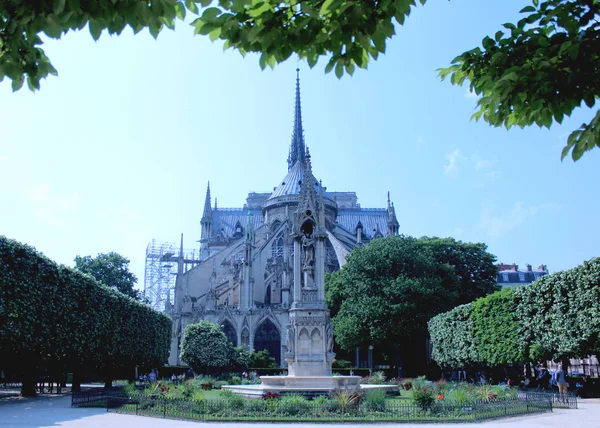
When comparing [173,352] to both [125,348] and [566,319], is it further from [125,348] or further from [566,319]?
[566,319]

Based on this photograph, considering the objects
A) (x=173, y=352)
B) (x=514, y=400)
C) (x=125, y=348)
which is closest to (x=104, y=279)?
(x=173, y=352)

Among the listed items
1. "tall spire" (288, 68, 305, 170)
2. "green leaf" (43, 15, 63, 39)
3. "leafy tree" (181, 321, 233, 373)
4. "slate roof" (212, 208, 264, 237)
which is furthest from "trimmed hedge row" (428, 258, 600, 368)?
"tall spire" (288, 68, 305, 170)

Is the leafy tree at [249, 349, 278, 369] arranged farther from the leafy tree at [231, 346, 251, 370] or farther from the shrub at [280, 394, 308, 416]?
the shrub at [280, 394, 308, 416]

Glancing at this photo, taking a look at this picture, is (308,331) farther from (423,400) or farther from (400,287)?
(400,287)

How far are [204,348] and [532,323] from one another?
26114 millimetres

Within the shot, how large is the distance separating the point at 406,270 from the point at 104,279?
38.3 m

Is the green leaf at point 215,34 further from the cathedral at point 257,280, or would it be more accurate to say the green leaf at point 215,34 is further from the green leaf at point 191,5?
the cathedral at point 257,280

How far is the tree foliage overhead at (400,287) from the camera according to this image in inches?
1791

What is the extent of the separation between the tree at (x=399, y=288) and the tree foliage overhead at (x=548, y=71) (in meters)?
39.4

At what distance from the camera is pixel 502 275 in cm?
9488

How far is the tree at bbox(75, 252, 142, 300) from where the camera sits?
69000 millimetres

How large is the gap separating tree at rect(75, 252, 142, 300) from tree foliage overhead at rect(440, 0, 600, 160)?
66.0 m

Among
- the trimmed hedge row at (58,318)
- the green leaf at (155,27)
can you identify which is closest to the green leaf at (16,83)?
the green leaf at (155,27)

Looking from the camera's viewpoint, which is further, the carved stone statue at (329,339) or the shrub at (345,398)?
the carved stone statue at (329,339)
